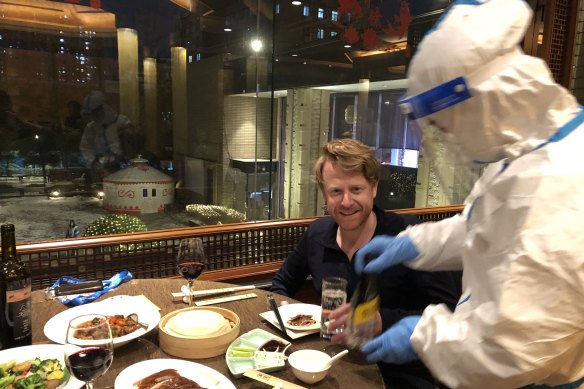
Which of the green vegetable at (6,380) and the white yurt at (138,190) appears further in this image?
the white yurt at (138,190)

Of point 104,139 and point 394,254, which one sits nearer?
point 394,254

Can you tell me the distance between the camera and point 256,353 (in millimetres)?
1069

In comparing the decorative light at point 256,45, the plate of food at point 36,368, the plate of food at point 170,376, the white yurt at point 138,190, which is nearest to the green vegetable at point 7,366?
the plate of food at point 36,368

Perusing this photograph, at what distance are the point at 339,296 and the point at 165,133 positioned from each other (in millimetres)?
1647

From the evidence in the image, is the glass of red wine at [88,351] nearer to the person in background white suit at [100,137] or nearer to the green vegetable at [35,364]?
the green vegetable at [35,364]

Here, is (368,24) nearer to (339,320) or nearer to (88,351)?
(339,320)

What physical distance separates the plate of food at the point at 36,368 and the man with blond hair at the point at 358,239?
882 mm

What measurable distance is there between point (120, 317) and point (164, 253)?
34.9 inches

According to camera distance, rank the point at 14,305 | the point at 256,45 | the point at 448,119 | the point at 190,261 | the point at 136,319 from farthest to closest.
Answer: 1. the point at 256,45
2. the point at 190,261
3. the point at 136,319
4. the point at 14,305
5. the point at 448,119

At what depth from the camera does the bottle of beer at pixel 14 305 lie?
1.07 meters

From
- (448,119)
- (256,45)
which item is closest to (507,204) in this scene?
(448,119)

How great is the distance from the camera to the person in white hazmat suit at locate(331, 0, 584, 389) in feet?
2.27

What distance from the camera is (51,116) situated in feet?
7.18

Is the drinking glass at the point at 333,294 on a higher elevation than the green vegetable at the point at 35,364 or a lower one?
higher
